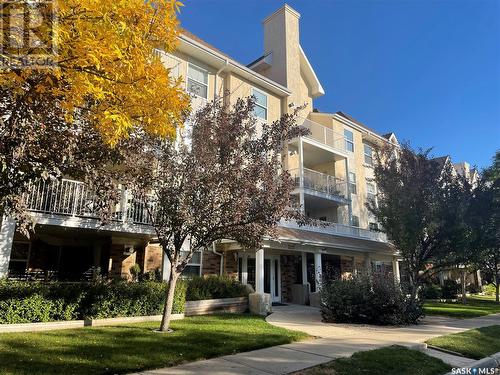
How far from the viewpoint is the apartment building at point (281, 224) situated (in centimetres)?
1230

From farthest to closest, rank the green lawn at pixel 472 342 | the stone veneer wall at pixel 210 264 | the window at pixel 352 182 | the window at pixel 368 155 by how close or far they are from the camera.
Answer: the window at pixel 368 155 → the window at pixel 352 182 → the stone veneer wall at pixel 210 264 → the green lawn at pixel 472 342

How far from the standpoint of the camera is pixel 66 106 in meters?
5.13

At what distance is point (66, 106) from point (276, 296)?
1697 cm

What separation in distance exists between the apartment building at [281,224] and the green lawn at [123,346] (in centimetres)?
294

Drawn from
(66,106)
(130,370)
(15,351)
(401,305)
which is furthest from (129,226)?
(401,305)

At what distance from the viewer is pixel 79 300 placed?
10.4m

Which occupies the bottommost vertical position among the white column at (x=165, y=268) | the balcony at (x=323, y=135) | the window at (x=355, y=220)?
the white column at (x=165, y=268)

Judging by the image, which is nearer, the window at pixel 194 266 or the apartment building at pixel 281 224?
the apartment building at pixel 281 224

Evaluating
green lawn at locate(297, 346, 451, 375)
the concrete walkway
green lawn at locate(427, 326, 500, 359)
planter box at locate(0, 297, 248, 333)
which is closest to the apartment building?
planter box at locate(0, 297, 248, 333)

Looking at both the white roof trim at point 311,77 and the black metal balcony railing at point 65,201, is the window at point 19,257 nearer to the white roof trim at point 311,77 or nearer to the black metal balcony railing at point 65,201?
the black metal balcony railing at point 65,201

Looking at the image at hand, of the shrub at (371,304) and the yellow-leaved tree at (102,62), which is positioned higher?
the yellow-leaved tree at (102,62)

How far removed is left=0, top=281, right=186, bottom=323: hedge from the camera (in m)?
9.34

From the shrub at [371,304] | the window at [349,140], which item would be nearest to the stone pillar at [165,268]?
the shrub at [371,304]

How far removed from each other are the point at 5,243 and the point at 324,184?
17978 millimetres
